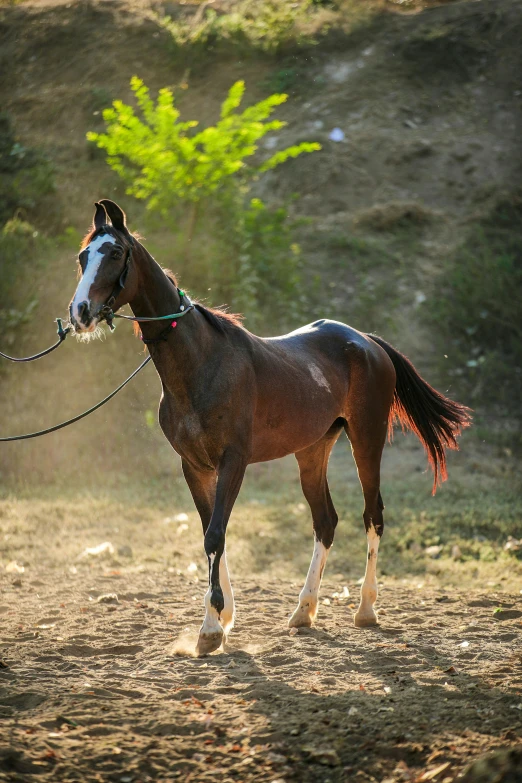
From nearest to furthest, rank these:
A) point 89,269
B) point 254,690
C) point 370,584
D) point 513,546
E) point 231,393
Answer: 1. point 254,690
2. point 89,269
3. point 231,393
4. point 370,584
5. point 513,546

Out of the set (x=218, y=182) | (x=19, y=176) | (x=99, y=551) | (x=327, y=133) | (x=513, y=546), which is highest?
(x=218, y=182)

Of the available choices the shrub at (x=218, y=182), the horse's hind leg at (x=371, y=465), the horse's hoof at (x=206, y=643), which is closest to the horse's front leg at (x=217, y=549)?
the horse's hoof at (x=206, y=643)

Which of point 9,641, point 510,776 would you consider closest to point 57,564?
point 9,641

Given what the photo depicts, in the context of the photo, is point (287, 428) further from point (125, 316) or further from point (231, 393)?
point (125, 316)

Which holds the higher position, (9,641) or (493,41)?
(493,41)

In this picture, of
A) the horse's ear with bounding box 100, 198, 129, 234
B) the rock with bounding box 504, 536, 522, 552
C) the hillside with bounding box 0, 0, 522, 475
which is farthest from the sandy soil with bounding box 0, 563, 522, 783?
the hillside with bounding box 0, 0, 522, 475

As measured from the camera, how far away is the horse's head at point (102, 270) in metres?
4.09

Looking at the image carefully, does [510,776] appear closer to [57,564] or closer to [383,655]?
[383,655]

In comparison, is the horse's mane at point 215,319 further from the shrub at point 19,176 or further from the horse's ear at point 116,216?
the shrub at point 19,176

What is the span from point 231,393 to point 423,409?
213 cm

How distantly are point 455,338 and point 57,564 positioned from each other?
27.9 ft

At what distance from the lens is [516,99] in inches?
695

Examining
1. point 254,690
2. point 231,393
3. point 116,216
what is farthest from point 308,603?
point 116,216

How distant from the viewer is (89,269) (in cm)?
417
